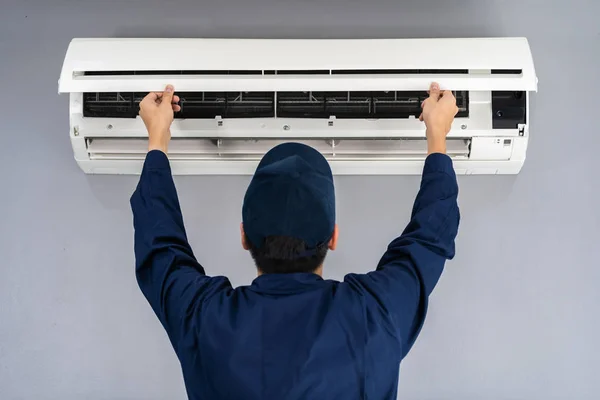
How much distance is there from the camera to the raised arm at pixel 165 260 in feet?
3.37

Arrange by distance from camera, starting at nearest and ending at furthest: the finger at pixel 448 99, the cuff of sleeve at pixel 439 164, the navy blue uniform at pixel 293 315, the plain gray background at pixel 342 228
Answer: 1. the navy blue uniform at pixel 293 315
2. the cuff of sleeve at pixel 439 164
3. the finger at pixel 448 99
4. the plain gray background at pixel 342 228

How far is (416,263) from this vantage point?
106cm

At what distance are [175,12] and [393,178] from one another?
723 mm

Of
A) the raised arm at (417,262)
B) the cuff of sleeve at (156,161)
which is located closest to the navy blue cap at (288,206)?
the raised arm at (417,262)

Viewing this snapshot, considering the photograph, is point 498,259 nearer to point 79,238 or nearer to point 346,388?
point 346,388

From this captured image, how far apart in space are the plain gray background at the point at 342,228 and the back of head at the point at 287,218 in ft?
1.94

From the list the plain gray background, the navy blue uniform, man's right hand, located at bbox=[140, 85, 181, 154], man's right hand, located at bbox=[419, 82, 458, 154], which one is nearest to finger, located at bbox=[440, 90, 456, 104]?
man's right hand, located at bbox=[419, 82, 458, 154]

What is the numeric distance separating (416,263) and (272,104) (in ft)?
1.90

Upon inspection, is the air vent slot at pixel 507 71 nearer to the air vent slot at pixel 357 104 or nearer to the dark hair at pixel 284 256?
the air vent slot at pixel 357 104

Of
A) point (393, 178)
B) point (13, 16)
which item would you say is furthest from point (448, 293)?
point (13, 16)

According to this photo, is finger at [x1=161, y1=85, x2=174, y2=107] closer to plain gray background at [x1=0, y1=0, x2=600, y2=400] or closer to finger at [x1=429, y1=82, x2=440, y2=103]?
plain gray background at [x1=0, y1=0, x2=600, y2=400]

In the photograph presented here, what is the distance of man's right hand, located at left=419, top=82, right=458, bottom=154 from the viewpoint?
3.91ft

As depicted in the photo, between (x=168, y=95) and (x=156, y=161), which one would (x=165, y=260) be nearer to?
(x=156, y=161)

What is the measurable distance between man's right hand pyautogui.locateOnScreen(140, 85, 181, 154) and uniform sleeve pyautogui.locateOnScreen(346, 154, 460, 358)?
49 cm
